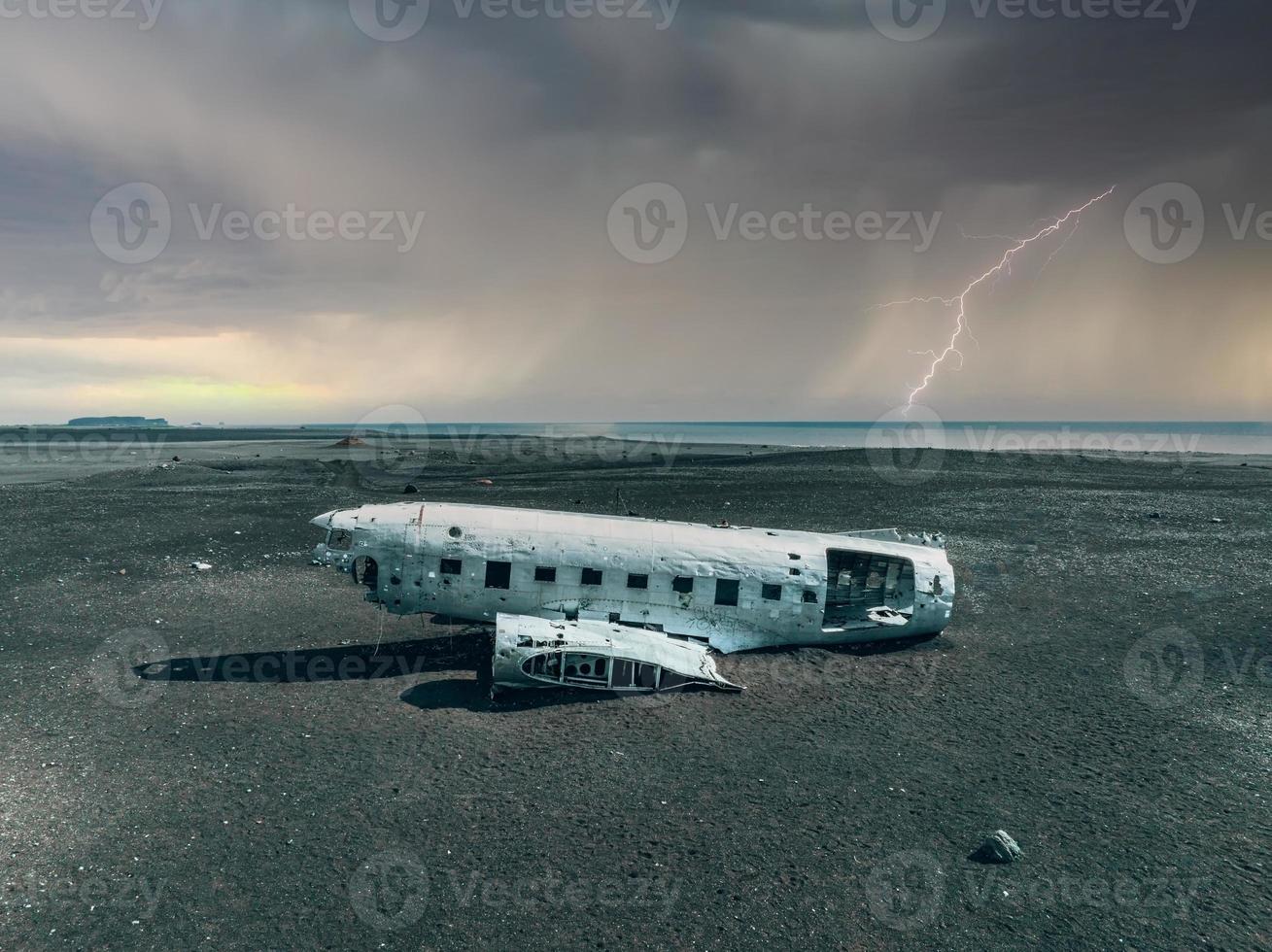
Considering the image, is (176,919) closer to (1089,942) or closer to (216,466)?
(1089,942)

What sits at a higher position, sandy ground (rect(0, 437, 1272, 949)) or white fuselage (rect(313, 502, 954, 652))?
white fuselage (rect(313, 502, 954, 652))

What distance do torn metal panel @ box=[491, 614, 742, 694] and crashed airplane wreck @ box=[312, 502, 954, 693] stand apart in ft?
0.14

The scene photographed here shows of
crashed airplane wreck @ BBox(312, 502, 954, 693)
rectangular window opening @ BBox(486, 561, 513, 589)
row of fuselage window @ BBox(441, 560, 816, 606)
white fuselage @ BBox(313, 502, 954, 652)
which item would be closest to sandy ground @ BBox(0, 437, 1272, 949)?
crashed airplane wreck @ BBox(312, 502, 954, 693)

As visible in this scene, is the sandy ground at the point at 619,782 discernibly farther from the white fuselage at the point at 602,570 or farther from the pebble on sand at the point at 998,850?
the white fuselage at the point at 602,570

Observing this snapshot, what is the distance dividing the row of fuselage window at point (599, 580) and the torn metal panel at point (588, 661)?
44.5 inches

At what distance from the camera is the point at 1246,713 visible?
1762cm

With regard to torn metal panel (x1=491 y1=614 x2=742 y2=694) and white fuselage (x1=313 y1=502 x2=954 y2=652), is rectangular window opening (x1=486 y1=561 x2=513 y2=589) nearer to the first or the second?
white fuselage (x1=313 y1=502 x2=954 y2=652)

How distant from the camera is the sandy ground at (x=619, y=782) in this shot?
1052 centimetres

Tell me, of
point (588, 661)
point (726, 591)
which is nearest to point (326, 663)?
point (588, 661)

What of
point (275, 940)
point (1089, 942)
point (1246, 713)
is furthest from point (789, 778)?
point (1246, 713)

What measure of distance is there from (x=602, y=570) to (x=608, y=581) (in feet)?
1.20

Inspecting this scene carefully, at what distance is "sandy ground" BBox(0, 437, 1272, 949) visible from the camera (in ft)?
34.5

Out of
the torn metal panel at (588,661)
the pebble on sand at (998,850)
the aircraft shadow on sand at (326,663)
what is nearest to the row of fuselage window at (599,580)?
the torn metal panel at (588,661)

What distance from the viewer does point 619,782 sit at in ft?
46.0
